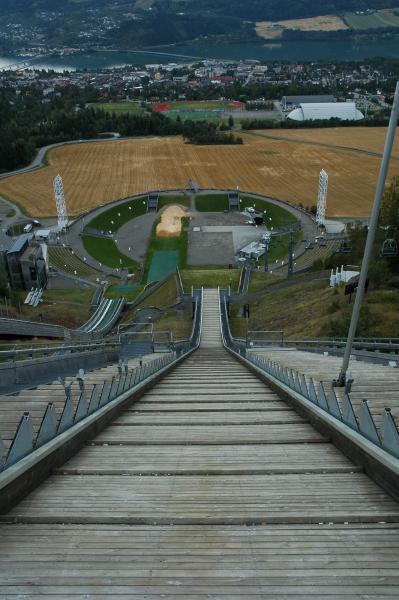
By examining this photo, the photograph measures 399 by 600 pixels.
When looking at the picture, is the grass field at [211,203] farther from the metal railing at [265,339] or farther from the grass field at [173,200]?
the metal railing at [265,339]

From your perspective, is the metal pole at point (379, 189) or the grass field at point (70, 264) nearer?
the metal pole at point (379, 189)

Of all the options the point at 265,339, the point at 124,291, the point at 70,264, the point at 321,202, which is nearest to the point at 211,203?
the point at 321,202

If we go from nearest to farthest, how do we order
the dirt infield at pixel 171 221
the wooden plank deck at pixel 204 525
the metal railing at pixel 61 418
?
1. the wooden plank deck at pixel 204 525
2. the metal railing at pixel 61 418
3. the dirt infield at pixel 171 221

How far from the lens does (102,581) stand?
9.29ft

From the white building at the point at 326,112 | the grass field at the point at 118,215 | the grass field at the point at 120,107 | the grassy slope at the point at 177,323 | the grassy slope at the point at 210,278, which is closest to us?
the grassy slope at the point at 177,323

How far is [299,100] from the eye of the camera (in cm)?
10962

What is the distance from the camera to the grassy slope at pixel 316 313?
63.2 feet

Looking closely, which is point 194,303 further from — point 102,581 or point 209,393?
point 102,581

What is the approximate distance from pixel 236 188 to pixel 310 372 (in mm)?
54270

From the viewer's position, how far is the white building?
9744 centimetres

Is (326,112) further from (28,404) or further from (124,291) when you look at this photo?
(28,404)

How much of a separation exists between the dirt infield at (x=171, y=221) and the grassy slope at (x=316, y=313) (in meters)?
21.2

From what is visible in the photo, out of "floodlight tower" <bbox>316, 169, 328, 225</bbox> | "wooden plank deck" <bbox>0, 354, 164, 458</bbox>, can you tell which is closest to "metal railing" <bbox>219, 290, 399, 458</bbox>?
"wooden plank deck" <bbox>0, 354, 164, 458</bbox>

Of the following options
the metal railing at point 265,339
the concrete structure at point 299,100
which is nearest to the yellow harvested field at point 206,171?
the concrete structure at point 299,100
